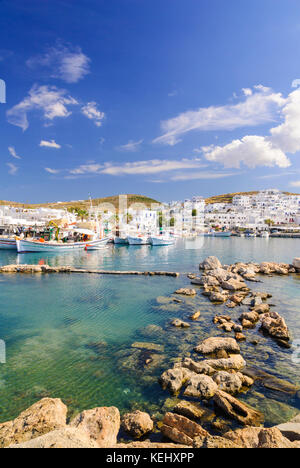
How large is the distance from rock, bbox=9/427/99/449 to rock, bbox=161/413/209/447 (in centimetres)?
199

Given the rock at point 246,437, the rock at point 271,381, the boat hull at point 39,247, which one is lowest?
the rock at point 271,381

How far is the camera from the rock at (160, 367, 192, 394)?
24.8ft

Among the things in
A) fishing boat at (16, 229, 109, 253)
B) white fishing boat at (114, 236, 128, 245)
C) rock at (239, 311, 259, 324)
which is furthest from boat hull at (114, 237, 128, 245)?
rock at (239, 311, 259, 324)

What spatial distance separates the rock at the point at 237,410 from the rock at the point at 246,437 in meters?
1.17

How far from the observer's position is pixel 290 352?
10.1m

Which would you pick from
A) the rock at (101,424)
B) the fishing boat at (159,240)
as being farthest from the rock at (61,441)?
the fishing boat at (159,240)

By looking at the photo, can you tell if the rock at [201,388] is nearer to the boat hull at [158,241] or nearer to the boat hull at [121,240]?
the boat hull at [158,241]

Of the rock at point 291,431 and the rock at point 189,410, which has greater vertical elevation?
the rock at point 291,431

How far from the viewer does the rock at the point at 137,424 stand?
5875 millimetres

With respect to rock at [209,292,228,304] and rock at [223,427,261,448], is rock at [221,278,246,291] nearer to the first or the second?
rock at [209,292,228,304]

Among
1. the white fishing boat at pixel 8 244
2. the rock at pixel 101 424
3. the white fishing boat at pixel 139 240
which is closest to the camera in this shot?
the rock at pixel 101 424
